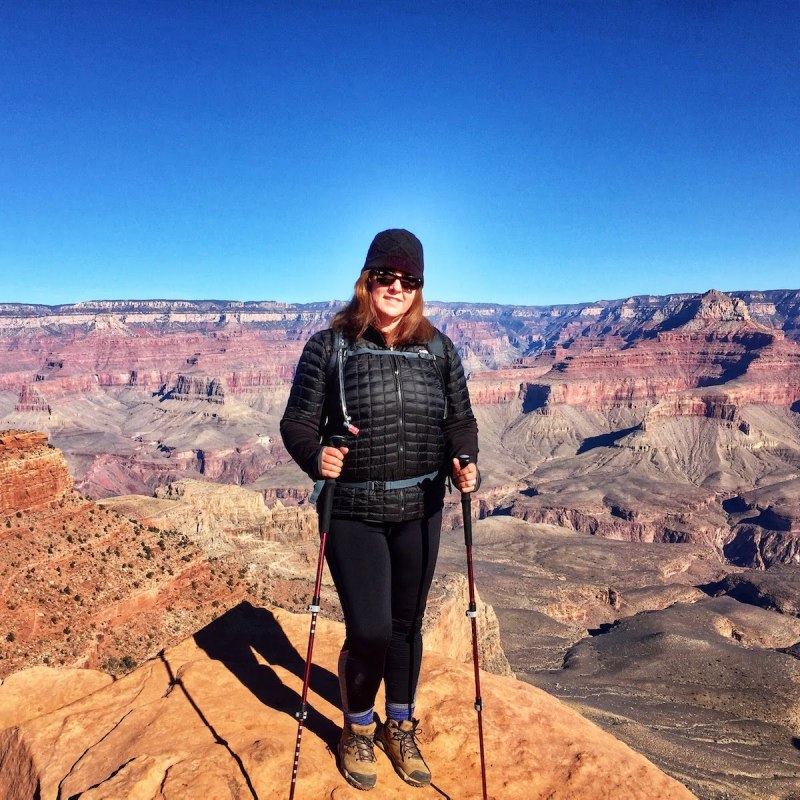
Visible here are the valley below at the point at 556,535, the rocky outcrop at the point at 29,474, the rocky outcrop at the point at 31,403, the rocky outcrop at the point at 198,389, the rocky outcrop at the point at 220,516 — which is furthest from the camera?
the rocky outcrop at the point at 198,389

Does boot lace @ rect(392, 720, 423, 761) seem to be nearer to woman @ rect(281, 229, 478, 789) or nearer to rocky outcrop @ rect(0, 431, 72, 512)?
woman @ rect(281, 229, 478, 789)

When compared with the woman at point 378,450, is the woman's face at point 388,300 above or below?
above

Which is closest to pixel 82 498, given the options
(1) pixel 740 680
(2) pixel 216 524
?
(2) pixel 216 524

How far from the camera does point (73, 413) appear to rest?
170 metres

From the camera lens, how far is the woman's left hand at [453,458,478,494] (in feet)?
17.1

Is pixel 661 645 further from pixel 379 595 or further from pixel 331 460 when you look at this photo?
pixel 331 460

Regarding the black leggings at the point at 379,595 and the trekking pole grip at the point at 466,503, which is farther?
the trekking pole grip at the point at 466,503

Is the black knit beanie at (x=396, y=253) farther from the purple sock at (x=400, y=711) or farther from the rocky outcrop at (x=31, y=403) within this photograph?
the rocky outcrop at (x=31, y=403)

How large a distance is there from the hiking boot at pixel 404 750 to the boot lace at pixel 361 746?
0.28 m

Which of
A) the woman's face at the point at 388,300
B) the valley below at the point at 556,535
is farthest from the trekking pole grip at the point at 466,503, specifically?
the valley below at the point at 556,535

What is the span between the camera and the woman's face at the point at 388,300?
4.98 metres

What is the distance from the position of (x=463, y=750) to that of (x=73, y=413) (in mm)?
190744

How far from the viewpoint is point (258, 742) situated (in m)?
5.30

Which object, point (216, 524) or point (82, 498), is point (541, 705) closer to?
point (82, 498)
